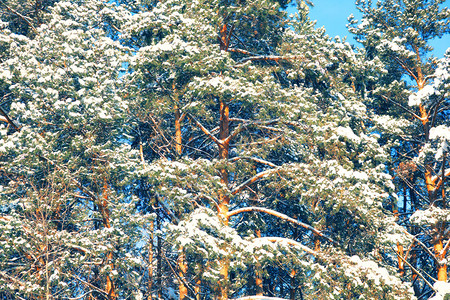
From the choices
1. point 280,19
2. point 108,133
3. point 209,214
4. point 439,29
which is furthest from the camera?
point 439,29

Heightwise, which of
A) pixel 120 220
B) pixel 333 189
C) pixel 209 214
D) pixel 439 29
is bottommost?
pixel 120 220

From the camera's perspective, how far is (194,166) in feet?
37.9

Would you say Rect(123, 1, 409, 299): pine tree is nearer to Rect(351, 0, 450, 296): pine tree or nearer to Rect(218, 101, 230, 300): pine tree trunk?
Rect(218, 101, 230, 300): pine tree trunk

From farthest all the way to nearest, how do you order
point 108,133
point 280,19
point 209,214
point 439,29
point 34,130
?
point 439,29, point 280,19, point 108,133, point 34,130, point 209,214

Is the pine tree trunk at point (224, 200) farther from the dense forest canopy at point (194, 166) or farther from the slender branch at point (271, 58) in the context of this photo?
the slender branch at point (271, 58)

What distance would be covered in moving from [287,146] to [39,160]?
629 centimetres

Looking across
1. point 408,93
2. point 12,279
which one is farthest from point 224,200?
point 408,93

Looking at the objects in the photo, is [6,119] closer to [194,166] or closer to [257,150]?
[194,166]

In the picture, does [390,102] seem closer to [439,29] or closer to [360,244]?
[439,29]

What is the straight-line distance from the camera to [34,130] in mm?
11797

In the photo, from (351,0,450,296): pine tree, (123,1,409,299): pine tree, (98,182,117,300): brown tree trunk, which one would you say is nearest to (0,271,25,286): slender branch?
(98,182,117,300): brown tree trunk

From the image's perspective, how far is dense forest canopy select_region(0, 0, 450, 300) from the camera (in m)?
10.6

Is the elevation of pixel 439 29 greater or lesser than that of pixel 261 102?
greater

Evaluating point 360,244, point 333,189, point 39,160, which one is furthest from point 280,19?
point 39,160
